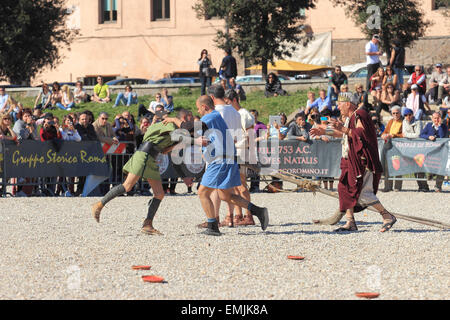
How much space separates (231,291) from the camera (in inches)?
296

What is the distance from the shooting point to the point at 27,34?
40375mm

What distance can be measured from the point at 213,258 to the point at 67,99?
24632 millimetres

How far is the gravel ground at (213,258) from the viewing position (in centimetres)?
757

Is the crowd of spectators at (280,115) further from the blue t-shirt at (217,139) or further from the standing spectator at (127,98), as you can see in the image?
the blue t-shirt at (217,139)

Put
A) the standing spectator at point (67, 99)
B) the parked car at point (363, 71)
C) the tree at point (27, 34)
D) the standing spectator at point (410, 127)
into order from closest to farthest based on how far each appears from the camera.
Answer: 1. the standing spectator at point (410, 127)
2. the standing spectator at point (67, 99)
3. the tree at point (27, 34)
4. the parked car at point (363, 71)

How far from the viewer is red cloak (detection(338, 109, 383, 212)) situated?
1185 cm

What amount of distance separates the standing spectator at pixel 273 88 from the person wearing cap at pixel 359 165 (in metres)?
19.3

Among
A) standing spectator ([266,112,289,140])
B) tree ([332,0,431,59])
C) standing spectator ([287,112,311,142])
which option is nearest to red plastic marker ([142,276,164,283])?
standing spectator ([287,112,311,142])

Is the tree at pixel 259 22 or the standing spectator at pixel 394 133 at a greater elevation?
the tree at pixel 259 22

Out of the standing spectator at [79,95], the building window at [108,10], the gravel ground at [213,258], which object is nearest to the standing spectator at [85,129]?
the gravel ground at [213,258]

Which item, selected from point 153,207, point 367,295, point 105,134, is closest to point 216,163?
point 153,207

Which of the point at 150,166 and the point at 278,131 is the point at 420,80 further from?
the point at 150,166

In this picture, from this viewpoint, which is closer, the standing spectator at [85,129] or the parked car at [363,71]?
the standing spectator at [85,129]
